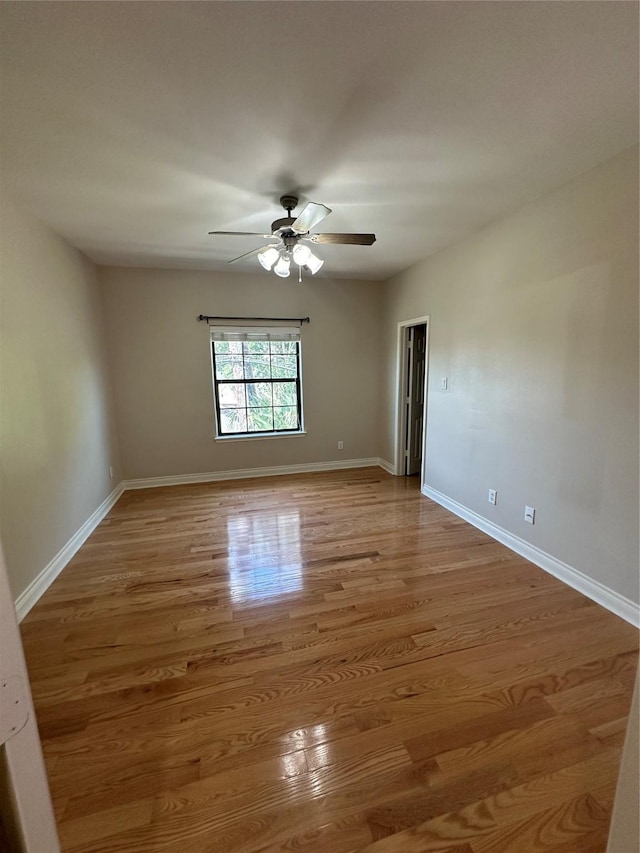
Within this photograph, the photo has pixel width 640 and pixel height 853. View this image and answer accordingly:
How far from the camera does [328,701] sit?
154 cm

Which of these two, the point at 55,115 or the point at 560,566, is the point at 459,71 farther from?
the point at 560,566

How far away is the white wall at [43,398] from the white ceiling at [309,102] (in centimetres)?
47

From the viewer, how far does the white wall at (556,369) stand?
1960 millimetres

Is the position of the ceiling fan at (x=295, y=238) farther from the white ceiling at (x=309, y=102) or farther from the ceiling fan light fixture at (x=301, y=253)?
the white ceiling at (x=309, y=102)

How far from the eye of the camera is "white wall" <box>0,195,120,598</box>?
2.11m

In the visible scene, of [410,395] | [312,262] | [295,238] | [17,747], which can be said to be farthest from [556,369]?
[17,747]

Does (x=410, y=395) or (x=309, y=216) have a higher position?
(x=309, y=216)

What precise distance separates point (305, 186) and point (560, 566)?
9.99ft

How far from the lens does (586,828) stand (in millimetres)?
1106

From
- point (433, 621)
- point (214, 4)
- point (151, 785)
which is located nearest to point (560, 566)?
point (433, 621)

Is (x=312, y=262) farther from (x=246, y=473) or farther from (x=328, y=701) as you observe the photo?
(x=246, y=473)

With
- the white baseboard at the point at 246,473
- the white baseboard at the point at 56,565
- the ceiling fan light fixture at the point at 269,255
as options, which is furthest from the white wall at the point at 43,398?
the ceiling fan light fixture at the point at 269,255

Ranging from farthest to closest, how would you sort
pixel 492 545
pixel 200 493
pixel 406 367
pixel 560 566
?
pixel 406 367 → pixel 200 493 → pixel 492 545 → pixel 560 566

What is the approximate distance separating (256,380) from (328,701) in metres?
3.64
